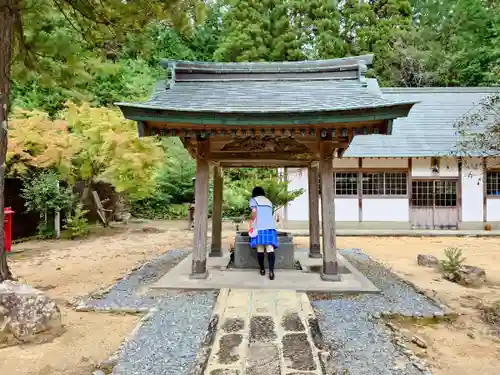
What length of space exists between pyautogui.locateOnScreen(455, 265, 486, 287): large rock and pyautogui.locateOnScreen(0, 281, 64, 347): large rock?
22.1 feet

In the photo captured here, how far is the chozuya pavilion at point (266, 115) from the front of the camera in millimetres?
5629

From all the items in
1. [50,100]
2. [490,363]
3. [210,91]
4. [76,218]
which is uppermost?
[50,100]

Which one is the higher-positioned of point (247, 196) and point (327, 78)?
point (327, 78)

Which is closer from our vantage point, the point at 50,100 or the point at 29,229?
the point at 29,229

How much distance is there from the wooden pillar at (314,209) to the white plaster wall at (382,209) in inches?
279

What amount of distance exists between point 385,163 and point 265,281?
33.9 ft

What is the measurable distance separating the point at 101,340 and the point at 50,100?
20.6 meters

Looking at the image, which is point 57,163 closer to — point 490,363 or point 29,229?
point 29,229

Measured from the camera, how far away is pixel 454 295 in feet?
20.5

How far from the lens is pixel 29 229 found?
481 inches

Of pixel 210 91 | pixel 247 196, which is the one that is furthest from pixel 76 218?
pixel 210 91


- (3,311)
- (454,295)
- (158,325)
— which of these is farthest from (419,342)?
(3,311)

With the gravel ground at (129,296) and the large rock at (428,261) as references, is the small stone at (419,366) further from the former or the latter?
the large rock at (428,261)

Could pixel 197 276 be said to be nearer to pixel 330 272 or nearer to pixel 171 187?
pixel 330 272
